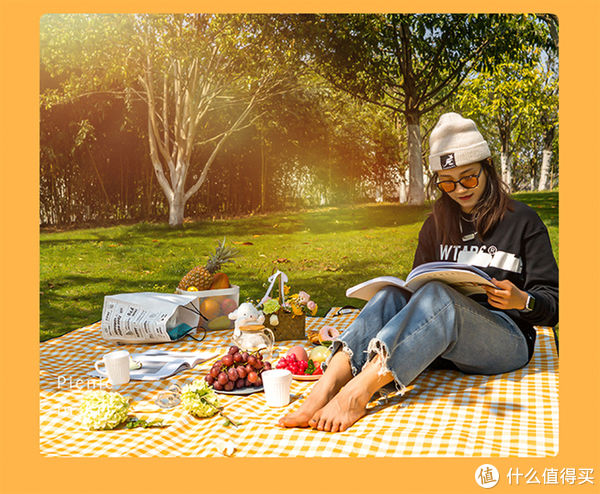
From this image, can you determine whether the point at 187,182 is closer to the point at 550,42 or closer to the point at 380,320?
the point at 550,42

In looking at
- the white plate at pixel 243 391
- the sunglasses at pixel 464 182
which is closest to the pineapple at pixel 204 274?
the white plate at pixel 243 391

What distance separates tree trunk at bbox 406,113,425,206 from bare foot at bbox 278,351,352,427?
2.98m

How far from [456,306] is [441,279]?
4.0 inches

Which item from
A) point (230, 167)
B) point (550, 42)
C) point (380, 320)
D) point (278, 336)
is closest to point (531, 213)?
point (380, 320)

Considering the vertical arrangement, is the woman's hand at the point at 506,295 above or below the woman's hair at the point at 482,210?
below

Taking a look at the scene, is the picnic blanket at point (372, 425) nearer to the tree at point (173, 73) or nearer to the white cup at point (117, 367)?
the white cup at point (117, 367)

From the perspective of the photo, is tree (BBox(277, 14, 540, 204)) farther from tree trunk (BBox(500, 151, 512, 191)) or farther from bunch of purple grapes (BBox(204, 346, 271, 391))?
bunch of purple grapes (BBox(204, 346, 271, 391))

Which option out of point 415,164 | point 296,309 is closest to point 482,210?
point 296,309

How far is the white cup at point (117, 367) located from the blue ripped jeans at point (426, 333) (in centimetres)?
88

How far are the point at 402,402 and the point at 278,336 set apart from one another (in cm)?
121

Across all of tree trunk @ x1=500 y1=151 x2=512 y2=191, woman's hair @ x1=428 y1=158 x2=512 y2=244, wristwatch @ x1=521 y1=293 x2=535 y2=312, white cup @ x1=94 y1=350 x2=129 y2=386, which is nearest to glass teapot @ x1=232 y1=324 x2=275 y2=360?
white cup @ x1=94 y1=350 x2=129 y2=386

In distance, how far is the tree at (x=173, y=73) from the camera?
4.69 meters

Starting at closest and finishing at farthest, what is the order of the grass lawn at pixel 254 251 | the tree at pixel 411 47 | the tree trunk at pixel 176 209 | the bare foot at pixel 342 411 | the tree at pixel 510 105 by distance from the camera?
the bare foot at pixel 342 411 < the tree at pixel 411 47 < the tree at pixel 510 105 < the grass lawn at pixel 254 251 < the tree trunk at pixel 176 209

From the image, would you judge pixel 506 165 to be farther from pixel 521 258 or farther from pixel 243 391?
pixel 243 391
